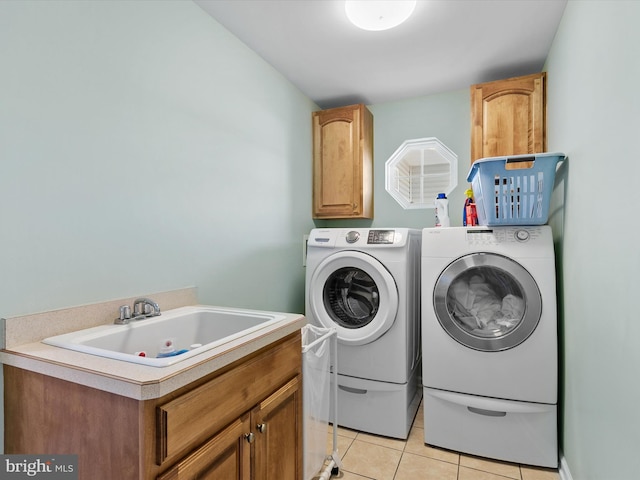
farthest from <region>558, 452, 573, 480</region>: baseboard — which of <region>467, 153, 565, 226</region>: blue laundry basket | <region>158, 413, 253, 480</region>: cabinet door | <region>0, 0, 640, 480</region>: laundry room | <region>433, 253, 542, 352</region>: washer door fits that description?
<region>158, 413, 253, 480</region>: cabinet door

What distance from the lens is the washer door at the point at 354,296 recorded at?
6.82ft

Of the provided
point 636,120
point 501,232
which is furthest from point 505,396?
point 636,120

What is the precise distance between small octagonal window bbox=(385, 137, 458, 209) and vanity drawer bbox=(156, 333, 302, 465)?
1.97m

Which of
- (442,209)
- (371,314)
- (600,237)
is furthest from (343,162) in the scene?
(600,237)

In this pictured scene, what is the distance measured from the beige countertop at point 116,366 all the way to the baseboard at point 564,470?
1666 mm

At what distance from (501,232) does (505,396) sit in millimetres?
883

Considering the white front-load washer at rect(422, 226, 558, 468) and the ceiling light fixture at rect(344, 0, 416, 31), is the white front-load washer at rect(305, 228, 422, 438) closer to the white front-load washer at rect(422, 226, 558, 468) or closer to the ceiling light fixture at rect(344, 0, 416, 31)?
the white front-load washer at rect(422, 226, 558, 468)

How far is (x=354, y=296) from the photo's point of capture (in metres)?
2.33

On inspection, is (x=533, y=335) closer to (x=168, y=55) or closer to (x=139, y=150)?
(x=139, y=150)

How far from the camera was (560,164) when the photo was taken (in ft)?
6.07

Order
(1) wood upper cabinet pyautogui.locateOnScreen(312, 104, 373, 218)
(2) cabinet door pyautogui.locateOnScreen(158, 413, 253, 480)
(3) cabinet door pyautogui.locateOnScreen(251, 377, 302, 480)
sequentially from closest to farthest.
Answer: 1. (2) cabinet door pyautogui.locateOnScreen(158, 413, 253, 480)
2. (3) cabinet door pyautogui.locateOnScreen(251, 377, 302, 480)
3. (1) wood upper cabinet pyautogui.locateOnScreen(312, 104, 373, 218)

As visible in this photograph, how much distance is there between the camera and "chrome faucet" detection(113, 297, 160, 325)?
1282mm

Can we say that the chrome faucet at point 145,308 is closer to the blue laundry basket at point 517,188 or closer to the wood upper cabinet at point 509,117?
the blue laundry basket at point 517,188

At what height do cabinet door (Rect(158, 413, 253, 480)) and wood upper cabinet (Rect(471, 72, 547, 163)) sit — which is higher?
wood upper cabinet (Rect(471, 72, 547, 163))
